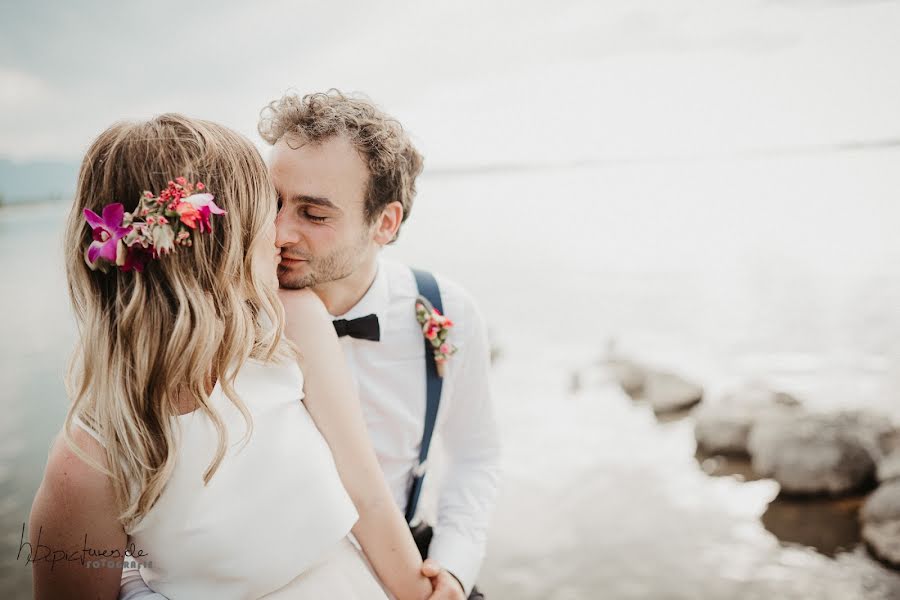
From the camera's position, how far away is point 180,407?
128cm

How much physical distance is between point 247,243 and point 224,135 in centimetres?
28

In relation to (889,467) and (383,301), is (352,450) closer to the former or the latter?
(383,301)

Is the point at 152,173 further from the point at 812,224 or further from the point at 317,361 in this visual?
the point at 812,224

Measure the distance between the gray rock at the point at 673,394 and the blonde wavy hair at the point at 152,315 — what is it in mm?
5581

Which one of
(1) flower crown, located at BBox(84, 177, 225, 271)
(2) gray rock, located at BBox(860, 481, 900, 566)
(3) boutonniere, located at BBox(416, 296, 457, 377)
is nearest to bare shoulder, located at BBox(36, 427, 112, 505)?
(1) flower crown, located at BBox(84, 177, 225, 271)

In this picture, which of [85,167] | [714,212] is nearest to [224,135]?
[85,167]

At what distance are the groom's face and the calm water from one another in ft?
2.27

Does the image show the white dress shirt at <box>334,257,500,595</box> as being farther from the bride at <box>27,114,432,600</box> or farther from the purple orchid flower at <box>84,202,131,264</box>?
the purple orchid flower at <box>84,202,131,264</box>

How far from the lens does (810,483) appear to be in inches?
163

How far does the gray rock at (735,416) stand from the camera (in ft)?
16.1

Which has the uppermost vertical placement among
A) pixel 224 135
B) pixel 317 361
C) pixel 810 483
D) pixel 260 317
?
pixel 224 135

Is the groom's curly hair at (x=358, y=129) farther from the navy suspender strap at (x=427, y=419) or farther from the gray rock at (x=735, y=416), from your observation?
the gray rock at (x=735, y=416)

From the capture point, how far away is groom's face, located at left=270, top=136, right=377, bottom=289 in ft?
6.23

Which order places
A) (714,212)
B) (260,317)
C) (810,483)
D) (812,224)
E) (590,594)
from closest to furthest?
(260,317) < (590,594) < (810,483) < (812,224) < (714,212)
